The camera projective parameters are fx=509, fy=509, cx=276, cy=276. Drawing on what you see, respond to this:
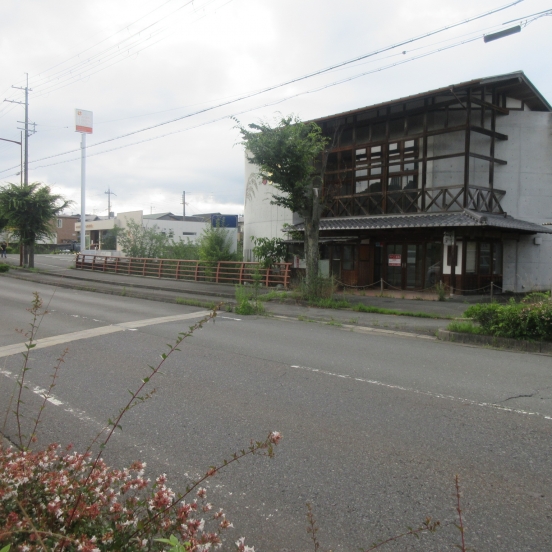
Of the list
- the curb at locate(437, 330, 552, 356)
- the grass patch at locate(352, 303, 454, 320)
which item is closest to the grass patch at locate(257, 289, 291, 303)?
the grass patch at locate(352, 303, 454, 320)

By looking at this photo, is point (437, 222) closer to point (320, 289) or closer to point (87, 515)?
point (320, 289)

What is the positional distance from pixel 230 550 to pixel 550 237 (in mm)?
21938

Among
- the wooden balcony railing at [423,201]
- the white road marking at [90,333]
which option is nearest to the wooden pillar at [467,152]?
the wooden balcony railing at [423,201]

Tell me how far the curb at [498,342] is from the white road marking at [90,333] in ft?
21.4

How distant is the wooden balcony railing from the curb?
30.7 ft

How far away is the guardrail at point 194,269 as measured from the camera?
73.3 ft

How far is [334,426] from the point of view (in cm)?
520

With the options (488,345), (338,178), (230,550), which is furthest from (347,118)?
(230,550)

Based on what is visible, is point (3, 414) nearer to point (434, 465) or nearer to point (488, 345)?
point (434, 465)

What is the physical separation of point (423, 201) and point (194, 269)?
11.7 meters

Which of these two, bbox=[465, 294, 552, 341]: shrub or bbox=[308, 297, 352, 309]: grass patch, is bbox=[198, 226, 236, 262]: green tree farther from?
bbox=[465, 294, 552, 341]: shrub

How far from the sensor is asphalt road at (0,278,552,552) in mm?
3457

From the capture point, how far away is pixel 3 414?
5559 millimetres

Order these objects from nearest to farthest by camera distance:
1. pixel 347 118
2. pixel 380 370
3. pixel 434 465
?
pixel 434 465 < pixel 380 370 < pixel 347 118
